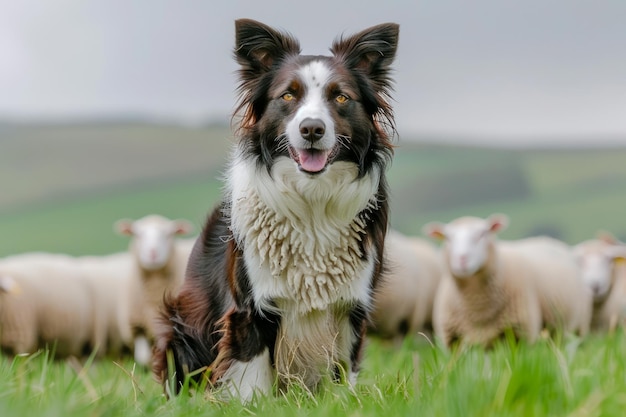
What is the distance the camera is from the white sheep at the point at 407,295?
1089cm

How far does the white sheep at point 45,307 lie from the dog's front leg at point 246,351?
5.03 m

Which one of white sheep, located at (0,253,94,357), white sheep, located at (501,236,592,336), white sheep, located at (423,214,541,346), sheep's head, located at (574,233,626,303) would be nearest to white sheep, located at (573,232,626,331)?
sheep's head, located at (574,233,626,303)

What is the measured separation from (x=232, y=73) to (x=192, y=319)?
135 centimetres

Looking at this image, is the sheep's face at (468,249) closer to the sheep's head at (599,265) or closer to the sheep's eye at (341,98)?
the sheep's head at (599,265)

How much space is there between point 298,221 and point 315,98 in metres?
0.67

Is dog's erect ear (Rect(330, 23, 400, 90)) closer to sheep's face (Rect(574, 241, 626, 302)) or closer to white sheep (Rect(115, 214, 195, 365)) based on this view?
white sheep (Rect(115, 214, 195, 365))

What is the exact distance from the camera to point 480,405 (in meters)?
3.54

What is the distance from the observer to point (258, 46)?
490cm

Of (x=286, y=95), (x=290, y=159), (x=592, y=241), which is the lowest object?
(x=592, y=241)

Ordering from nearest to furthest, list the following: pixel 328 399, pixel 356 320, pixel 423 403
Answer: pixel 423 403 → pixel 328 399 → pixel 356 320

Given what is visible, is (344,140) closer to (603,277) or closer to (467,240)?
(467,240)

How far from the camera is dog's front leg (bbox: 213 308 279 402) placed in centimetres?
478

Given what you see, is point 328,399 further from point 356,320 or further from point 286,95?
point 286,95

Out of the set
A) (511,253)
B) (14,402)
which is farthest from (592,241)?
(14,402)
